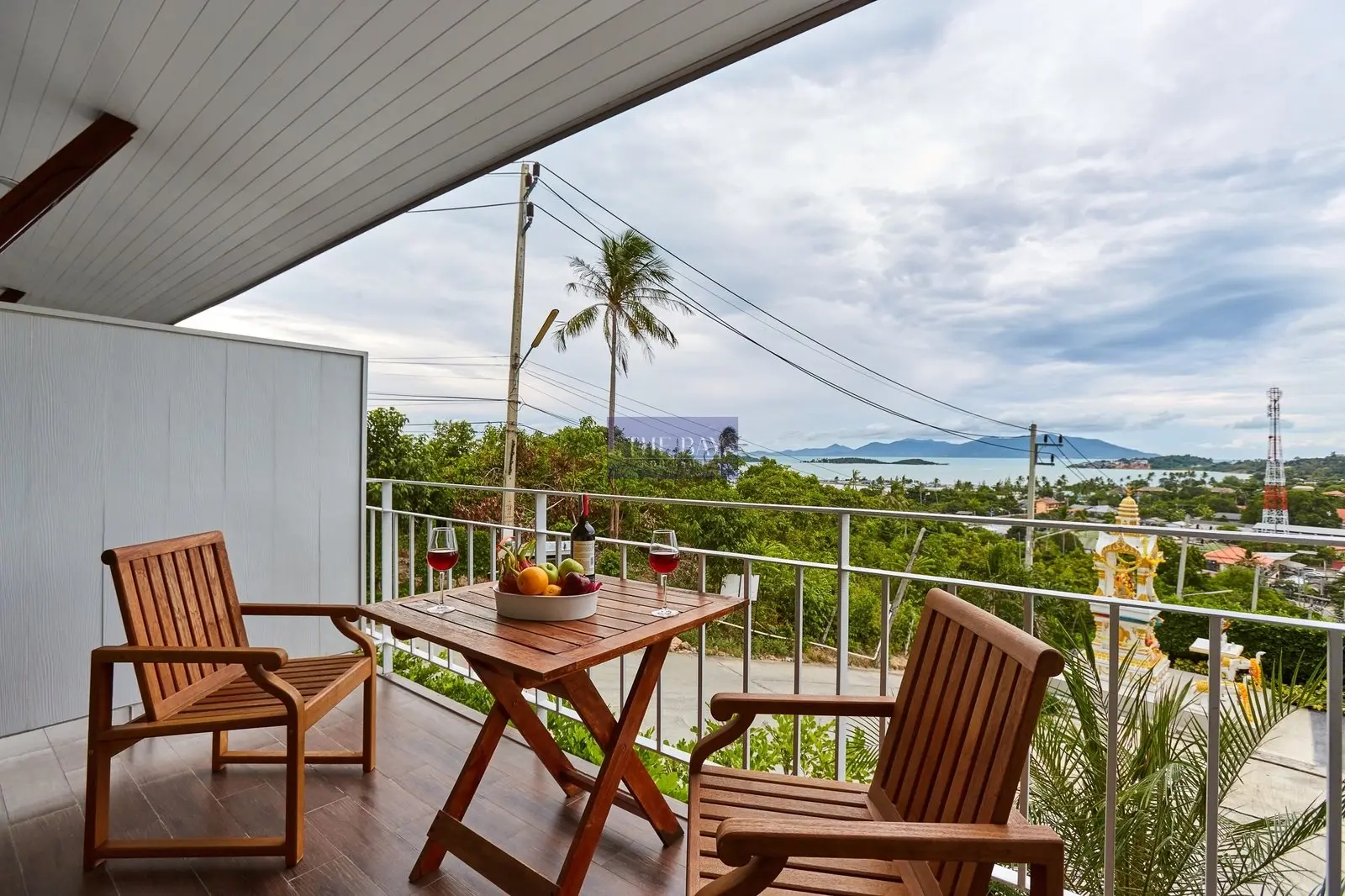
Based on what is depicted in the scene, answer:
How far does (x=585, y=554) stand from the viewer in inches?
90.2

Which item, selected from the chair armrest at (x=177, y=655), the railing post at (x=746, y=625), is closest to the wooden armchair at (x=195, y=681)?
the chair armrest at (x=177, y=655)

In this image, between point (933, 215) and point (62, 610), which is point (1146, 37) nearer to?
point (933, 215)

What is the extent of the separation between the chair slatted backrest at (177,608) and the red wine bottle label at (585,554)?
4.02 ft

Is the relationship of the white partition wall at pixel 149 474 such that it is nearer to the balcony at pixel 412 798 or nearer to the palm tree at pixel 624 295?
the balcony at pixel 412 798

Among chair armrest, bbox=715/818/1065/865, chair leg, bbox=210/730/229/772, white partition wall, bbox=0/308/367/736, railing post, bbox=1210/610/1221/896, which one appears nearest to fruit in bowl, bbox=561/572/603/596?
chair armrest, bbox=715/818/1065/865

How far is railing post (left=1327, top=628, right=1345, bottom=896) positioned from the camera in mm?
1425

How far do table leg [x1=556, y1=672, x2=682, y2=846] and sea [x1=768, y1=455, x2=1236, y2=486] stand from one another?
21.1m

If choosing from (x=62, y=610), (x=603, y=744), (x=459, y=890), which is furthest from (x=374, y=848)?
(x=62, y=610)

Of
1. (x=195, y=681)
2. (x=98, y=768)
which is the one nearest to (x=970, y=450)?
(x=195, y=681)

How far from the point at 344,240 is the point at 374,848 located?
11.4 ft

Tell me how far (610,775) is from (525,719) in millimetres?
326

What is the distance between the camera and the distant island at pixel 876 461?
23.5m

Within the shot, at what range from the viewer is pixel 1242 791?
84.7 inches

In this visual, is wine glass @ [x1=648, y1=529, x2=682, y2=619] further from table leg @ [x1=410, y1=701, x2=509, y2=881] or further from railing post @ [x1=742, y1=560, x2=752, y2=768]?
table leg @ [x1=410, y1=701, x2=509, y2=881]
